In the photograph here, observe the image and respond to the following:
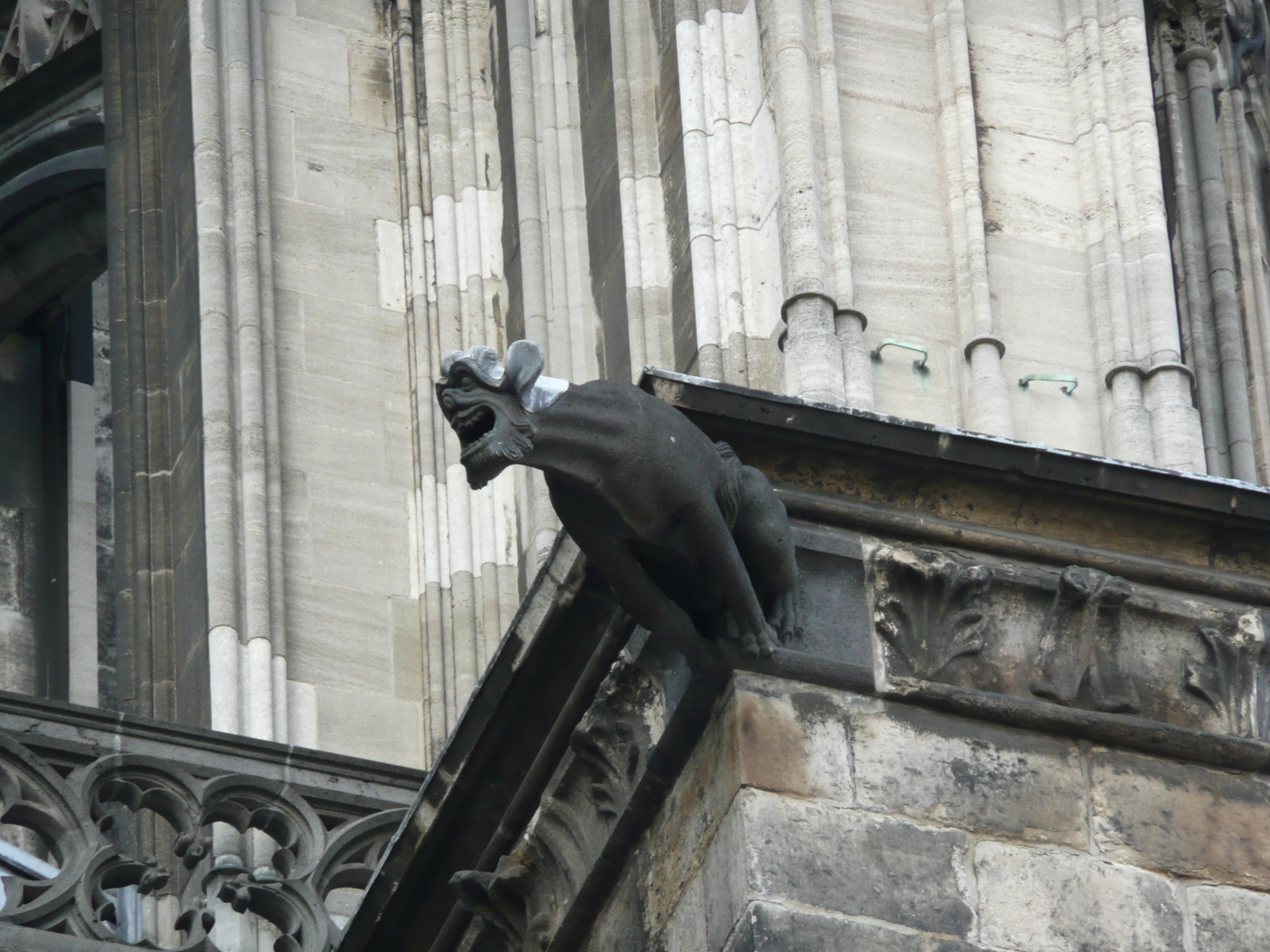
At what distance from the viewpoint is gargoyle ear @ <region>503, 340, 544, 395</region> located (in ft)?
22.8

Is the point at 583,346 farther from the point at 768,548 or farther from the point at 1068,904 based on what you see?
the point at 1068,904

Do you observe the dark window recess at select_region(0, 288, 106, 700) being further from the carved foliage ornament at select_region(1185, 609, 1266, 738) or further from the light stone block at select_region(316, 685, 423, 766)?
the carved foliage ornament at select_region(1185, 609, 1266, 738)

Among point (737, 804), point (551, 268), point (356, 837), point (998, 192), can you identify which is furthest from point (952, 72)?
point (737, 804)

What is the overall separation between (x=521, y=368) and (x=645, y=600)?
629 mm

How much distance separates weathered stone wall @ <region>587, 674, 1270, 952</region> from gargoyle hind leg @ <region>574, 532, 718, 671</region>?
0.39ft

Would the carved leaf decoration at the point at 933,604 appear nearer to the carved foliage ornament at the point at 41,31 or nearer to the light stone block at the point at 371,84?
the light stone block at the point at 371,84

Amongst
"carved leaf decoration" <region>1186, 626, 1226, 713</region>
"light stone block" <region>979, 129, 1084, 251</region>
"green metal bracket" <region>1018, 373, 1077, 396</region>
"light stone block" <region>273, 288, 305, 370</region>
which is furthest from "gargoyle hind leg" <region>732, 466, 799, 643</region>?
"light stone block" <region>273, 288, 305, 370</region>

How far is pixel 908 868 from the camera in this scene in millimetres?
7258

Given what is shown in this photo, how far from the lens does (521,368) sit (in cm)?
695

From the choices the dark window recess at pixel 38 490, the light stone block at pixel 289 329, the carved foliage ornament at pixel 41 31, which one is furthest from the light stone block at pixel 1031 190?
the dark window recess at pixel 38 490

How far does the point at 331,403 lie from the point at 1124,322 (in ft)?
10.2

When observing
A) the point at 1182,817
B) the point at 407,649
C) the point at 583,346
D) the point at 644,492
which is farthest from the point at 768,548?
the point at 407,649

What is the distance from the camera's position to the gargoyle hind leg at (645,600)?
7250 mm

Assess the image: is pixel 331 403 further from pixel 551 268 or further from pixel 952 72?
pixel 952 72
